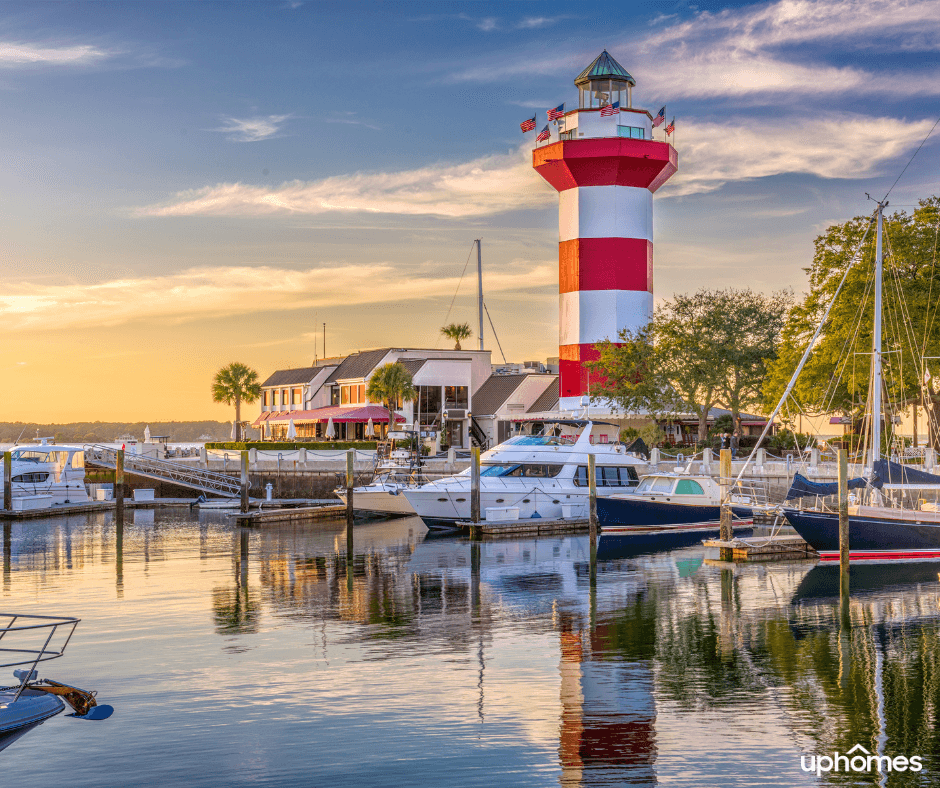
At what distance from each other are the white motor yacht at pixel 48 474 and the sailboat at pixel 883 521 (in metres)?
34.0

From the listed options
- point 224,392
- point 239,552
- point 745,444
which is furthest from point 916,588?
point 224,392

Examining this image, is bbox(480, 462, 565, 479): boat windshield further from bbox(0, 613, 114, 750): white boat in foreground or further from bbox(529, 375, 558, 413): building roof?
bbox(529, 375, 558, 413): building roof

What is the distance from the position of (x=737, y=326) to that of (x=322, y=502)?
24.5 meters

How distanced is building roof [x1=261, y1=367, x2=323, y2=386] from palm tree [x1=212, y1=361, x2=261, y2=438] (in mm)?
4783

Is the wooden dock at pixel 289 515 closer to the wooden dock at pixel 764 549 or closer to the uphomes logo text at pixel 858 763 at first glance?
the wooden dock at pixel 764 549

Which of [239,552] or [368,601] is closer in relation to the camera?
[368,601]

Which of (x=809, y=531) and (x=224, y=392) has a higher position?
(x=224, y=392)

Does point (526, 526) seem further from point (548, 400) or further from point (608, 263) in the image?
point (548, 400)

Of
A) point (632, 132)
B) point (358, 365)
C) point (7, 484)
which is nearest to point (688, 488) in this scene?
point (7, 484)

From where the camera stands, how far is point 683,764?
12.3 m

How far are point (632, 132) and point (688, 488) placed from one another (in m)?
29.7

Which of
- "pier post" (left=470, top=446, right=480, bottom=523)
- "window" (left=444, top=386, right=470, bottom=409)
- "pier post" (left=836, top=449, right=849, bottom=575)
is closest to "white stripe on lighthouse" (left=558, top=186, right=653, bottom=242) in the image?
"window" (left=444, top=386, right=470, bottom=409)

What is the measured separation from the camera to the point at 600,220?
5800cm

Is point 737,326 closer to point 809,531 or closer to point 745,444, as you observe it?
point 745,444
